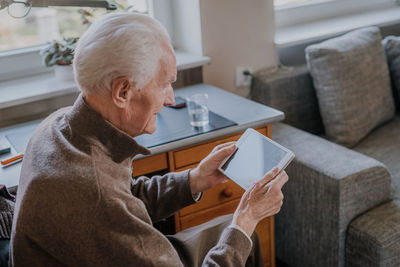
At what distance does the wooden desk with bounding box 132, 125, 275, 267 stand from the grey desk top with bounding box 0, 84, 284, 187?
0.04 m

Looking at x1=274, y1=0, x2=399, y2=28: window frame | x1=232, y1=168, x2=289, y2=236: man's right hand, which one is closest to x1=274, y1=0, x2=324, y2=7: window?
x1=274, y1=0, x2=399, y2=28: window frame

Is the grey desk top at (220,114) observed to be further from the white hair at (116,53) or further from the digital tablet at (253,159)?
the white hair at (116,53)

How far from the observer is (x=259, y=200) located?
1231 millimetres

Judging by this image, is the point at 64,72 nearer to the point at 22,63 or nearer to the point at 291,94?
the point at 22,63

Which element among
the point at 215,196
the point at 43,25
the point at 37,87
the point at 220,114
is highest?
the point at 43,25

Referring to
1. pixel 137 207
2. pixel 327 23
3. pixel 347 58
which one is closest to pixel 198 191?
pixel 137 207

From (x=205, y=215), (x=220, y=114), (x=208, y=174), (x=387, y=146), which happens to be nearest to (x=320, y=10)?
(x=387, y=146)

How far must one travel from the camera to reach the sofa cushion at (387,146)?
1.98 meters

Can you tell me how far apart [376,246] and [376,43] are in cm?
108

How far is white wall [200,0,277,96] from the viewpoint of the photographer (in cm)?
212

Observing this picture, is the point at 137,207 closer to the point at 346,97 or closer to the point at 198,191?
the point at 198,191

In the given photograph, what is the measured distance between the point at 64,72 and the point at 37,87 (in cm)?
12

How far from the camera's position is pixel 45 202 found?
97 cm

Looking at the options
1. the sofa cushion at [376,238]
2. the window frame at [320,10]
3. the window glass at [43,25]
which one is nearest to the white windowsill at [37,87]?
the window glass at [43,25]
